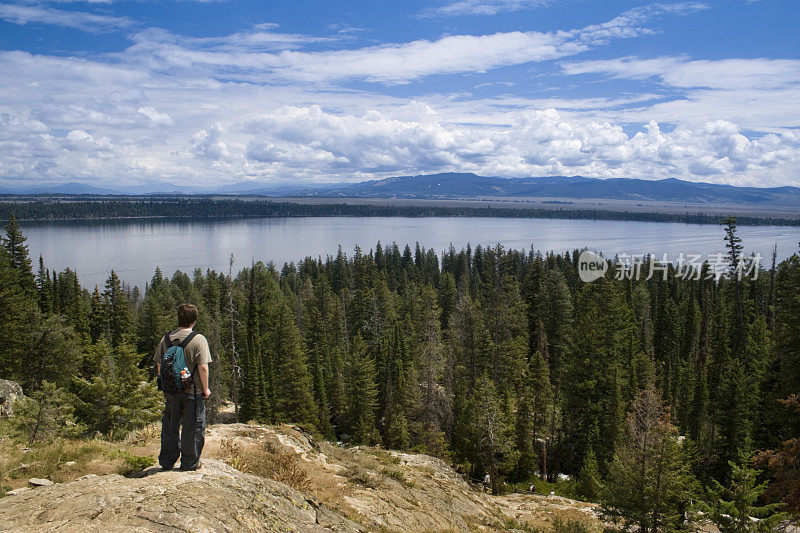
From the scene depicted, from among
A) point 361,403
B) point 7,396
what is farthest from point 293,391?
A: point 7,396

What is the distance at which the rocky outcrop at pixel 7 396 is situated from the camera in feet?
71.8

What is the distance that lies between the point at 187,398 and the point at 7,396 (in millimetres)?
21961

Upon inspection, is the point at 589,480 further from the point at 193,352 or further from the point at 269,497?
the point at 193,352

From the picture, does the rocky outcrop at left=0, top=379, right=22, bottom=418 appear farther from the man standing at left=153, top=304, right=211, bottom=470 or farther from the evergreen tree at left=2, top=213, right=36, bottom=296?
the evergreen tree at left=2, top=213, right=36, bottom=296

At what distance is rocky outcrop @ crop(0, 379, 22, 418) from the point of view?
71.8 feet

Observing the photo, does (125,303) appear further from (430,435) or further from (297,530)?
(297,530)

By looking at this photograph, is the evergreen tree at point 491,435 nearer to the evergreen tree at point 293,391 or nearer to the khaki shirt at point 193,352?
the evergreen tree at point 293,391

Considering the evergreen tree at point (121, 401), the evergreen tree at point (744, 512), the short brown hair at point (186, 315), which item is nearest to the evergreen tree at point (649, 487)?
the evergreen tree at point (744, 512)

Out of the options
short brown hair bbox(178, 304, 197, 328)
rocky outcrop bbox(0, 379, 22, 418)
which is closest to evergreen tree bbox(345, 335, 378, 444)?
rocky outcrop bbox(0, 379, 22, 418)

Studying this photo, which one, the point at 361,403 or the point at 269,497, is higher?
the point at 269,497

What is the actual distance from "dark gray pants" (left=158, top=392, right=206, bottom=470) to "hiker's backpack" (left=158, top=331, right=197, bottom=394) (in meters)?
0.23

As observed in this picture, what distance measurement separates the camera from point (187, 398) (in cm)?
782

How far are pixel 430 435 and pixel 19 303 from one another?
1281 inches

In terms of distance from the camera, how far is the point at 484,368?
39.5 metres
